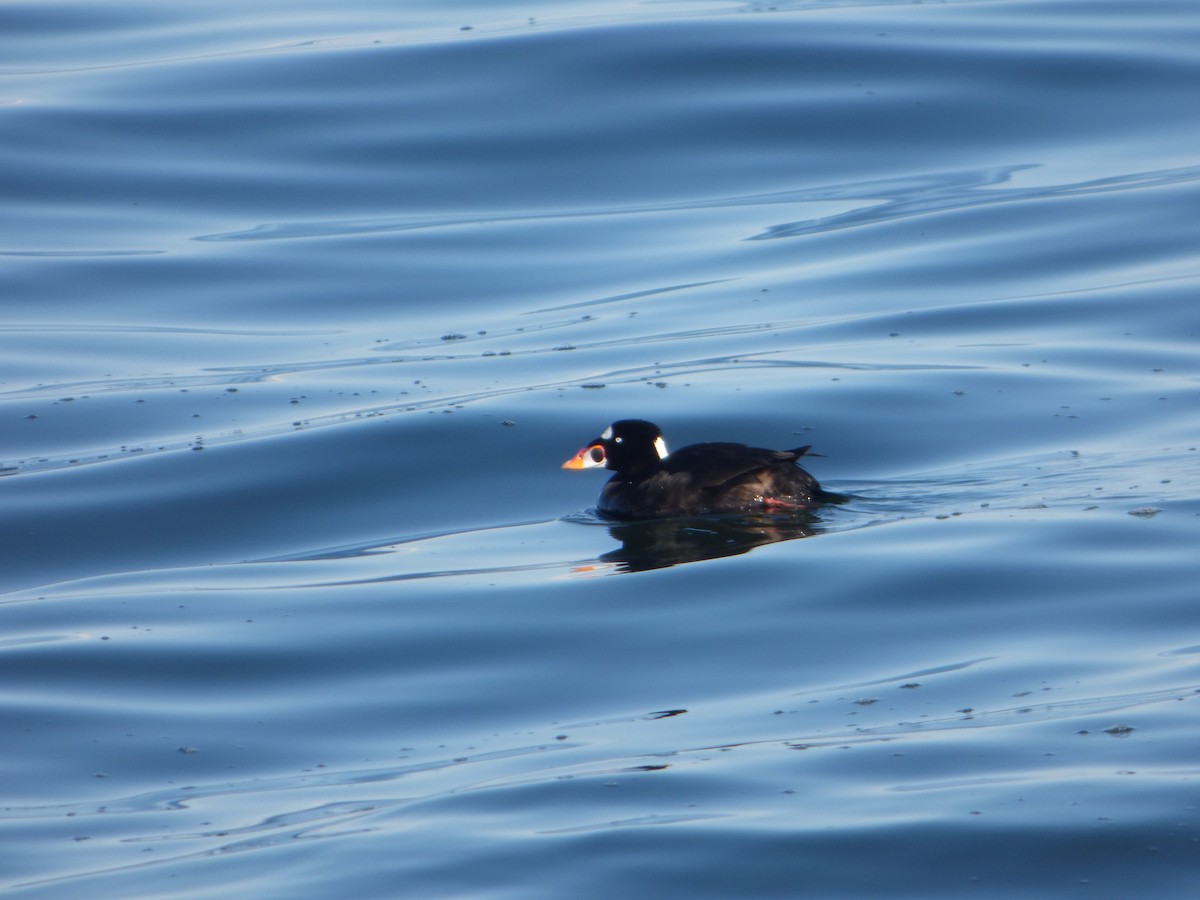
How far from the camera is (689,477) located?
37.0 ft

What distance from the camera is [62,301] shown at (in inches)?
707

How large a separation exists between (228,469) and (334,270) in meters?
6.30

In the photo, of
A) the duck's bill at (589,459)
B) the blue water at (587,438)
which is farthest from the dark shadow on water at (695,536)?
the duck's bill at (589,459)

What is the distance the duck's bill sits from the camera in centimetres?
1188

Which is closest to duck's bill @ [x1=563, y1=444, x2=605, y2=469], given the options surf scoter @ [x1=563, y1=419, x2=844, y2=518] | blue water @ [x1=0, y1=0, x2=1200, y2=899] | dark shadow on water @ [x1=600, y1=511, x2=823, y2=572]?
surf scoter @ [x1=563, y1=419, x2=844, y2=518]

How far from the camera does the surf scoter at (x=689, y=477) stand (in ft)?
36.1

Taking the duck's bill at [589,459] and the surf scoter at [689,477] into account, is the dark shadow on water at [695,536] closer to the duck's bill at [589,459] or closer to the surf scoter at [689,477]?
the surf scoter at [689,477]

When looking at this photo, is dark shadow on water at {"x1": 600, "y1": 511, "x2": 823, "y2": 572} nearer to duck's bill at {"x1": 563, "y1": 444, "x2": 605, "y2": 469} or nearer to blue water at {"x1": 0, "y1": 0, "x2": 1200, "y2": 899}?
blue water at {"x1": 0, "y1": 0, "x2": 1200, "y2": 899}

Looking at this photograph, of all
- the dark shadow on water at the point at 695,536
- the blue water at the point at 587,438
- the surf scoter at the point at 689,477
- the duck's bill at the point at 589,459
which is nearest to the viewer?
the blue water at the point at 587,438

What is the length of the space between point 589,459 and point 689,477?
91 centimetres

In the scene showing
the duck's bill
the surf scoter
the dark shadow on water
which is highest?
the duck's bill

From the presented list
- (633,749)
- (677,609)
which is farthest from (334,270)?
(633,749)

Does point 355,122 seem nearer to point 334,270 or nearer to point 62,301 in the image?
point 334,270

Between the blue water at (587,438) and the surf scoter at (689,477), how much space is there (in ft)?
0.80
